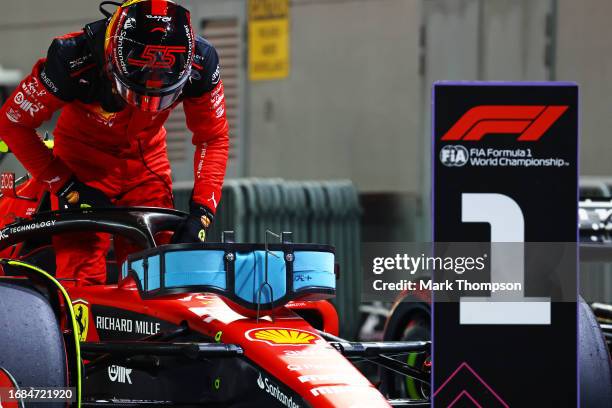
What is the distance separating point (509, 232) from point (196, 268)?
1013 millimetres

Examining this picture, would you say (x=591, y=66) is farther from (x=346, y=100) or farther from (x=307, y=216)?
(x=307, y=216)

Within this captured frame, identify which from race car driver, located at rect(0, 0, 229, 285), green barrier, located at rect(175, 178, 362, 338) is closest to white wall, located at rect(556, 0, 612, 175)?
green barrier, located at rect(175, 178, 362, 338)

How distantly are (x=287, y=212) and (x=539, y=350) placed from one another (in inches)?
234

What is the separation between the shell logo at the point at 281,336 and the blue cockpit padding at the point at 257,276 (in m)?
0.10

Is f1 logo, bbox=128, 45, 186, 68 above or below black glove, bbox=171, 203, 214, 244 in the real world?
above

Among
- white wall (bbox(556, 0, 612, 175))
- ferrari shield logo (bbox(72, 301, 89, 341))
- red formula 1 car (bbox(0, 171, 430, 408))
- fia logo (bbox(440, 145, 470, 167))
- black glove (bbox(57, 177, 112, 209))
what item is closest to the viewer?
A: fia logo (bbox(440, 145, 470, 167))

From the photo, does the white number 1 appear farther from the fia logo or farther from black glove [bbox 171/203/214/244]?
black glove [bbox 171/203/214/244]

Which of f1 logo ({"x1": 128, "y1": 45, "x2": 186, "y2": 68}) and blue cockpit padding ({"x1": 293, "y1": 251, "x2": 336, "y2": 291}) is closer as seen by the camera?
blue cockpit padding ({"x1": 293, "y1": 251, "x2": 336, "y2": 291})

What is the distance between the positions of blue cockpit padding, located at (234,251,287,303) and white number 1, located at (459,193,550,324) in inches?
26.6

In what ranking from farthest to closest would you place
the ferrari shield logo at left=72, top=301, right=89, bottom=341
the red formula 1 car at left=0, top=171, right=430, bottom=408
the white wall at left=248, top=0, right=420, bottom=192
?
the white wall at left=248, top=0, right=420, bottom=192
the ferrari shield logo at left=72, top=301, right=89, bottom=341
the red formula 1 car at left=0, top=171, right=430, bottom=408

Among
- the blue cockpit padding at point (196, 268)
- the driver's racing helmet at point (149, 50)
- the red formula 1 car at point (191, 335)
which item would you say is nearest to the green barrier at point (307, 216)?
the driver's racing helmet at point (149, 50)

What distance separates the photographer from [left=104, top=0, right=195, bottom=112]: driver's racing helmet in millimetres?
5059

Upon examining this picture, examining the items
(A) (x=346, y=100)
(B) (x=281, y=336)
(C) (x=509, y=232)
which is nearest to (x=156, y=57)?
(B) (x=281, y=336)

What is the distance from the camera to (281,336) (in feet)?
14.2
